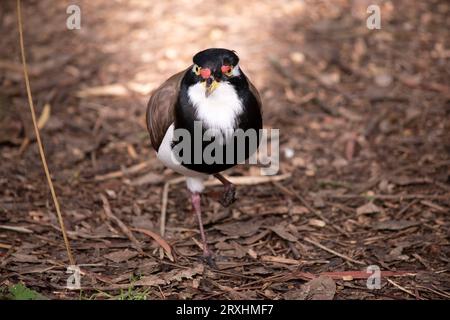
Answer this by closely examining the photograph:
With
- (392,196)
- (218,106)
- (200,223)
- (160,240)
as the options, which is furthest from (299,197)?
(218,106)

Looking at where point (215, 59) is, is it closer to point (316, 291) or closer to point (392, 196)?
point (316, 291)

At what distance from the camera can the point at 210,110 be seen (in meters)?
4.82

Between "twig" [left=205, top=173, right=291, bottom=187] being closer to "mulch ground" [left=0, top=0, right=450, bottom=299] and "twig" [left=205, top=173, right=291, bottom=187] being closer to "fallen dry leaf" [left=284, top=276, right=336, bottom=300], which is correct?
"mulch ground" [left=0, top=0, right=450, bottom=299]

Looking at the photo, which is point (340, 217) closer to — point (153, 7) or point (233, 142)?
point (233, 142)

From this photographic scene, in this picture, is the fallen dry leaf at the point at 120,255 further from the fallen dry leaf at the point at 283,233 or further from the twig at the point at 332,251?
the twig at the point at 332,251

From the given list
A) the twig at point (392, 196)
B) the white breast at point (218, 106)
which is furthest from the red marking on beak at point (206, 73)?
the twig at point (392, 196)

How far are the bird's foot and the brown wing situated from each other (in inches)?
26.3

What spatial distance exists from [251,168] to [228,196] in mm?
960

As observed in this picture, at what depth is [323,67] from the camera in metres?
7.87

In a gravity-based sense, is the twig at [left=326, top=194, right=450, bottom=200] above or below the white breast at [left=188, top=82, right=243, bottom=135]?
below

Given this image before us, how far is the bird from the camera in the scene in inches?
186

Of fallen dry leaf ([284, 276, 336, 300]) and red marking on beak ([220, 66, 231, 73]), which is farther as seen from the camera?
red marking on beak ([220, 66, 231, 73])

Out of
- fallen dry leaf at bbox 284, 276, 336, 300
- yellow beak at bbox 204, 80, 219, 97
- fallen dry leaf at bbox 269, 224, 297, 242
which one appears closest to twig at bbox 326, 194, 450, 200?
fallen dry leaf at bbox 269, 224, 297, 242
